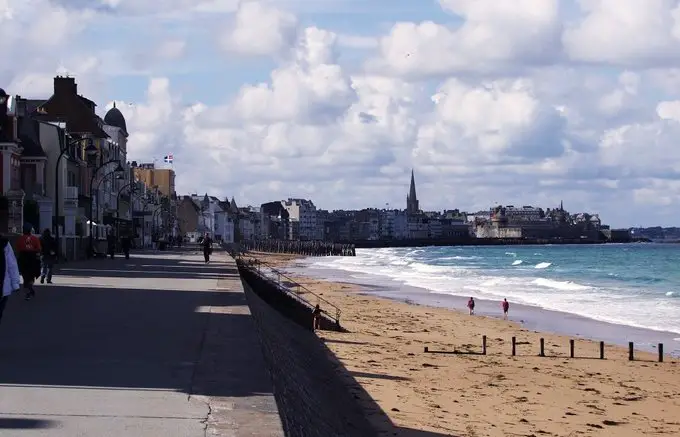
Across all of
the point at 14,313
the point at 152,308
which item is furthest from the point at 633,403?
the point at 14,313

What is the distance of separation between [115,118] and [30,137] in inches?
1706

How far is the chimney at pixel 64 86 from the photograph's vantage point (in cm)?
7700

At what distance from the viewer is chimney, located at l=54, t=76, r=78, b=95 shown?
253 feet

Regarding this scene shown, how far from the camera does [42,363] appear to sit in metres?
11.5

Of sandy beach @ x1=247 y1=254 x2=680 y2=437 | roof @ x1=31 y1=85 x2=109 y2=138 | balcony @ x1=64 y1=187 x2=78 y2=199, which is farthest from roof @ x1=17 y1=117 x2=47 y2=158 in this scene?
sandy beach @ x1=247 y1=254 x2=680 y2=437

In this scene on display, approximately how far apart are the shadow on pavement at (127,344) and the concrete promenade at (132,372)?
1 centimetres

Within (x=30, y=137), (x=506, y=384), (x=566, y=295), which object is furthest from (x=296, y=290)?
(x=506, y=384)

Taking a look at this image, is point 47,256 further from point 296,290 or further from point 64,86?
point 64,86

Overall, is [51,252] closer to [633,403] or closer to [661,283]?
[633,403]

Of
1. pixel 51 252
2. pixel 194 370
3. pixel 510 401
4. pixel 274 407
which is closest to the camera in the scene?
pixel 274 407

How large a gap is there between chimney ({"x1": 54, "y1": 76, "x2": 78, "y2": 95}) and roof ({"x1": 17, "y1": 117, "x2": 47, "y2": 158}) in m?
17.8

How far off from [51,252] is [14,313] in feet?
36.3

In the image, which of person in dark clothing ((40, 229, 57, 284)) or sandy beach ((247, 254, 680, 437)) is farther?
person in dark clothing ((40, 229, 57, 284))

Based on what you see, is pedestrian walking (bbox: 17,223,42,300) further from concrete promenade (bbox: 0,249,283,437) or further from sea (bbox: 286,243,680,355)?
sea (bbox: 286,243,680,355)
